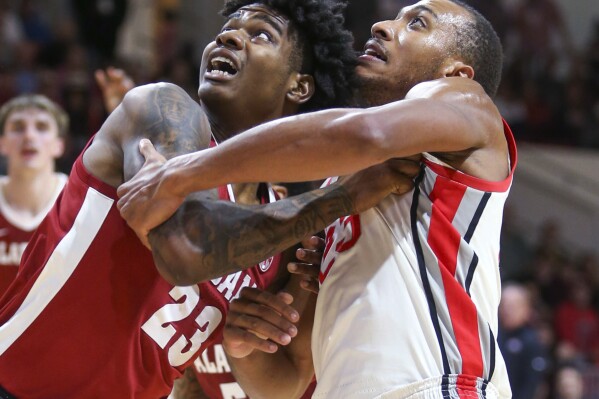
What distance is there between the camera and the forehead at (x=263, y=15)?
3.53m

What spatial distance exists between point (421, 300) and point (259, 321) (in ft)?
2.01

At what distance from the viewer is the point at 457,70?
3322 millimetres

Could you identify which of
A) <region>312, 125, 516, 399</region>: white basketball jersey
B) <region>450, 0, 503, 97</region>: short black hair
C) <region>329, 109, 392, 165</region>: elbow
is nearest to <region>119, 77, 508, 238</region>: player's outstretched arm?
<region>329, 109, 392, 165</region>: elbow

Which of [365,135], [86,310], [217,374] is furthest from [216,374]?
[365,135]

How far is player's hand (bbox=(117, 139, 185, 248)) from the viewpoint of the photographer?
2.79 metres

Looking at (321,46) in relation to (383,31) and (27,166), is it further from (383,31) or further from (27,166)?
(27,166)

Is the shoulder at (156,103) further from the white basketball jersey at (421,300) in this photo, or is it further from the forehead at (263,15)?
the white basketball jersey at (421,300)

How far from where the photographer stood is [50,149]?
639 centimetres

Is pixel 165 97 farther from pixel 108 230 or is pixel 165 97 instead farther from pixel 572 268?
pixel 572 268

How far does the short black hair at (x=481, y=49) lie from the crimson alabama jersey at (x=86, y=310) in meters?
1.27

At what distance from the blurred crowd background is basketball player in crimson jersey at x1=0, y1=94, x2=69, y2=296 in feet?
10.2

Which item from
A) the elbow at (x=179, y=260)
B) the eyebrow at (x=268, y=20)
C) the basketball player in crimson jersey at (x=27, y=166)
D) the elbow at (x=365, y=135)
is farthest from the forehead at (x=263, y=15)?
the basketball player in crimson jersey at (x=27, y=166)

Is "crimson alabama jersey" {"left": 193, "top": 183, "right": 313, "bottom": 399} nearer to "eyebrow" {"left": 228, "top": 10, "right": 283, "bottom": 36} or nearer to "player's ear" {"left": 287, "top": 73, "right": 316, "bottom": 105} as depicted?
"player's ear" {"left": 287, "top": 73, "right": 316, "bottom": 105}

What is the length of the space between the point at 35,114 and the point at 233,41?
340 cm
